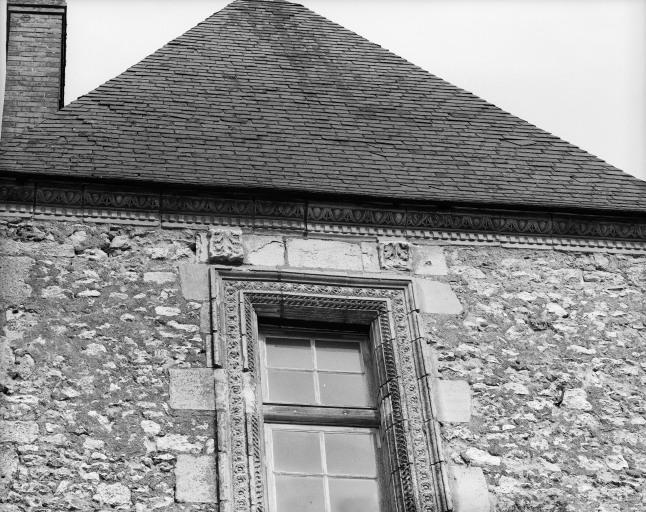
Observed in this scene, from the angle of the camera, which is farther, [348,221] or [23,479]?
[348,221]

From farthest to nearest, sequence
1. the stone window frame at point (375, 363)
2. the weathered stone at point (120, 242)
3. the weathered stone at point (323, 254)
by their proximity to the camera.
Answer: the weathered stone at point (323, 254), the weathered stone at point (120, 242), the stone window frame at point (375, 363)

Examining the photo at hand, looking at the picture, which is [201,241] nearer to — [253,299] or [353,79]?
[253,299]

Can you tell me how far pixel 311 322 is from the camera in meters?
9.23

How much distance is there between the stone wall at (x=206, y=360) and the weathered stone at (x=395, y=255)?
0.01 metres

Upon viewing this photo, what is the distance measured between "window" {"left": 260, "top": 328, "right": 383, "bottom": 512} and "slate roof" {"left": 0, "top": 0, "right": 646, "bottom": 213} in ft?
3.62

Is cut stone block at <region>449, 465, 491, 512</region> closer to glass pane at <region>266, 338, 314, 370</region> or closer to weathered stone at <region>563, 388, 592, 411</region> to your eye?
weathered stone at <region>563, 388, 592, 411</region>

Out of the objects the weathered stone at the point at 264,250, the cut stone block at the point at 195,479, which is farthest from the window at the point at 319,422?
the weathered stone at the point at 264,250

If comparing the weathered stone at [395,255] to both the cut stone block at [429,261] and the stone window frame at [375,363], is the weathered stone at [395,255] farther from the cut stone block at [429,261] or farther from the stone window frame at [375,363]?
the stone window frame at [375,363]

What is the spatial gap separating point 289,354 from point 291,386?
25cm

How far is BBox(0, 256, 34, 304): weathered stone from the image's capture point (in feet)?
28.9

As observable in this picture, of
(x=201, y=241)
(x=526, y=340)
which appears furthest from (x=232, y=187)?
(x=526, y=340)

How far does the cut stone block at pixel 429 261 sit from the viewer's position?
950 centimetres

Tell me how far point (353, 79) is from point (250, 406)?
396 centimetres

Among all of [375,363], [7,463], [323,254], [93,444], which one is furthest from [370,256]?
[7,463]
